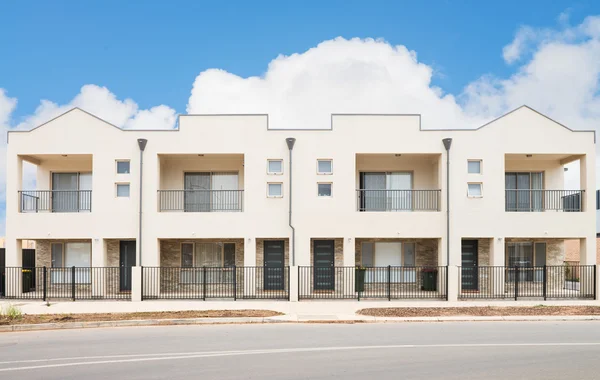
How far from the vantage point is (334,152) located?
2347 cm

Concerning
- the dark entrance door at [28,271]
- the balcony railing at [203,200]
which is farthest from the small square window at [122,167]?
the dark entrance door at [28,271]

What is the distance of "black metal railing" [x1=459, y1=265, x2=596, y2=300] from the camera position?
22.1 meters

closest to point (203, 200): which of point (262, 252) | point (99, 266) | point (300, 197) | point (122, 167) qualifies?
point (262, 252)

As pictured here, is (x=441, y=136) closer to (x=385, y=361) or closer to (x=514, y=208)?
(x=514, y=208)

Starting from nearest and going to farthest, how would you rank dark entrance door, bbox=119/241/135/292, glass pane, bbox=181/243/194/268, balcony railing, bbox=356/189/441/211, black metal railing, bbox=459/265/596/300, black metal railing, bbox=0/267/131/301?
black metal railing, bbox=459/265/596/300 → black metal railing, bbox=0/267/131/301 → dark entrance door, bbox=119/241/135/292 → balcony railing, bbox=356/189/441/211 → glass pane, bbox=181/243/194/268

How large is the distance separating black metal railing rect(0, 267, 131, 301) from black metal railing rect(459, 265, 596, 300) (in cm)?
1432

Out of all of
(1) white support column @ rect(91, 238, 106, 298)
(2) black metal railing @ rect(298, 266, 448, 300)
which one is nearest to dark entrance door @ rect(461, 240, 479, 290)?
(2) black metal railing @ rect(298, 266, 448, 300)

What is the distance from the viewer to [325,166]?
2359 cm

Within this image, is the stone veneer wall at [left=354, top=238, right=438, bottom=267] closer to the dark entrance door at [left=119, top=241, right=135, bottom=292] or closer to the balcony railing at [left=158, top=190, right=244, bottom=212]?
the balcony railing at [left=158, top=190, right=244, bottom=212]

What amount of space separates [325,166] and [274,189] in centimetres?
234

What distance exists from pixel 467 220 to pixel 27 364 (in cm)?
1767

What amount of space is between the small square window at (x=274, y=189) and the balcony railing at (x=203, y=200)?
A: 2026mm

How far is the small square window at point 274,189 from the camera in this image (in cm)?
2342

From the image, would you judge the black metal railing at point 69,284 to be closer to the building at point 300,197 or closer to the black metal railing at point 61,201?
the building at point 300,197
